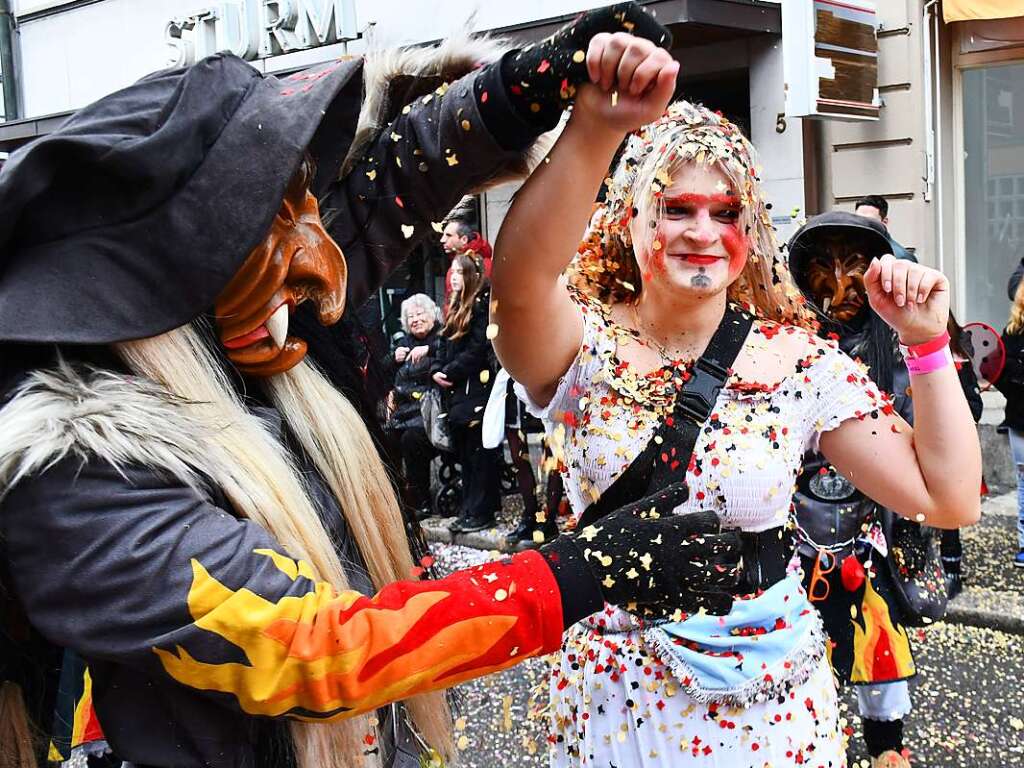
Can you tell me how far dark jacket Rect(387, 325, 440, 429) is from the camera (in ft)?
24.8

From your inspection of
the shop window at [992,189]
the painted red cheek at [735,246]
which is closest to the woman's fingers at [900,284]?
the painted red cheek at [735,246]

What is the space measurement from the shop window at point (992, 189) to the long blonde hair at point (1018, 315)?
3.01m

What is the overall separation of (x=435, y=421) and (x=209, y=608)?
6.38 metres

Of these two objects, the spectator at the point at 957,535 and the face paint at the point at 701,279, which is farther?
the spectator at the point at 957,535

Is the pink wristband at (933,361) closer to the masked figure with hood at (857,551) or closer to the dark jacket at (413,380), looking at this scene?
the masked figure with hood at (857,551)

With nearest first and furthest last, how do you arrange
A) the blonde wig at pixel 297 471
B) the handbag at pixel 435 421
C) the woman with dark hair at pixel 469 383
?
the blonde wig at pixel 297 471, the woman with dark hair at pixel 469 383, the handbag at pixel 435 421

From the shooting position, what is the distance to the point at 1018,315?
18.2ft

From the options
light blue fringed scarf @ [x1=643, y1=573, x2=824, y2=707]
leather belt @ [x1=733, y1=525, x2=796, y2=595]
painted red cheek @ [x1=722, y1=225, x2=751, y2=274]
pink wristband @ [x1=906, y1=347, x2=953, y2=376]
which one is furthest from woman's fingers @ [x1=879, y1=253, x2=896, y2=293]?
light blue fringed scarf @ [x1=643, y1=573, x2=824, y2=707]

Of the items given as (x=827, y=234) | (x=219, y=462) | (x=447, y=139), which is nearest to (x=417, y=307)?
(x=827, y=234)

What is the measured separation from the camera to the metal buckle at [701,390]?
6.63ft

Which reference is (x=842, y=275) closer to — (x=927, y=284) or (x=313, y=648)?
(x=927, y=284)

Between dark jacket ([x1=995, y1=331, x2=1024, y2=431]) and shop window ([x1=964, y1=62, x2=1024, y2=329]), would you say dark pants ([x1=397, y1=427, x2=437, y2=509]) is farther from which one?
shop window ([x1=964, y1=62, x2=1024, y2=329])

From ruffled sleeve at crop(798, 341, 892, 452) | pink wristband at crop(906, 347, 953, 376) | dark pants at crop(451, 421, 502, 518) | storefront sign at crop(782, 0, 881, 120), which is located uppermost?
storefront sign at crop(782, 0, 881, 120)

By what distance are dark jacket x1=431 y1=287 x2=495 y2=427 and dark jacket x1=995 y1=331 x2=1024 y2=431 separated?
315cm
